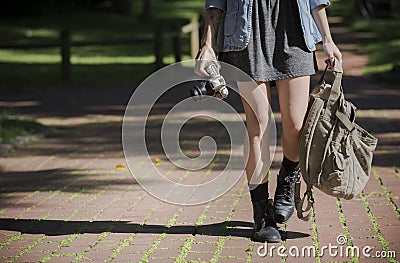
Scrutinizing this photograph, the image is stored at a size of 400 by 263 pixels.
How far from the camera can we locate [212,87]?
537cm

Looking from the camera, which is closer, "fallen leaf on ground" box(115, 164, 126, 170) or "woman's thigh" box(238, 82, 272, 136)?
"woman's thigh" box(238, 82, 272, 136)

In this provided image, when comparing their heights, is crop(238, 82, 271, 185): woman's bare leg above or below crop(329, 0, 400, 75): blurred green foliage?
above

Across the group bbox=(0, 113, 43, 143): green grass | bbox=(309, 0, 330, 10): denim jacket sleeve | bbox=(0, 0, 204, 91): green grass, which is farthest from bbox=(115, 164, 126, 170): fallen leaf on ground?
bbox=(0, 0, 204, 91): green grass

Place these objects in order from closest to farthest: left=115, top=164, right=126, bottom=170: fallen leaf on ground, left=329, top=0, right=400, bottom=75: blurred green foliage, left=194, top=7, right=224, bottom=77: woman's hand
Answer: left=194, top=7, right=224, bottom=77: woman's hand → left=115, top=164, right=126, bottom=170: fallen leaf on ground → left=329, top=0, right=400, bottom=75: blurred green foliage

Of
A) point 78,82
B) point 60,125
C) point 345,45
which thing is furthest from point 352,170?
point 345,45

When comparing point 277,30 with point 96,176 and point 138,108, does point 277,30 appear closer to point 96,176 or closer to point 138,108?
point 96,176

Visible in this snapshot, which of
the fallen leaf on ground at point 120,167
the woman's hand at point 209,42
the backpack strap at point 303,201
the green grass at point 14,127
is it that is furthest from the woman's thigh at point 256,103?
the green grass at point 14,127

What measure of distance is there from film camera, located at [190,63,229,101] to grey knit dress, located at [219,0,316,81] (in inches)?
7.5

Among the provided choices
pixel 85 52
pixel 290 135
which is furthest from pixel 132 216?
pixel 85 52

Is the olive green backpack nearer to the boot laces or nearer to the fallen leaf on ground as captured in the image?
the boot laces

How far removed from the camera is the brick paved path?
5492 mm

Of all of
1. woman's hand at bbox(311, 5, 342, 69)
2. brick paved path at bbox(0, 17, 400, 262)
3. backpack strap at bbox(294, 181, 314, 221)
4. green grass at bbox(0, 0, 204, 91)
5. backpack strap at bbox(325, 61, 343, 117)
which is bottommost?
green grass at bbox(0, 0, 204, 91)

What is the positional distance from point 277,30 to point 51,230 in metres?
2.15

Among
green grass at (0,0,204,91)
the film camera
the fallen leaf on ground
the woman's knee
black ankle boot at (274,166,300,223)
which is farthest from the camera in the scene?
green grass at (0,0,204,91)
